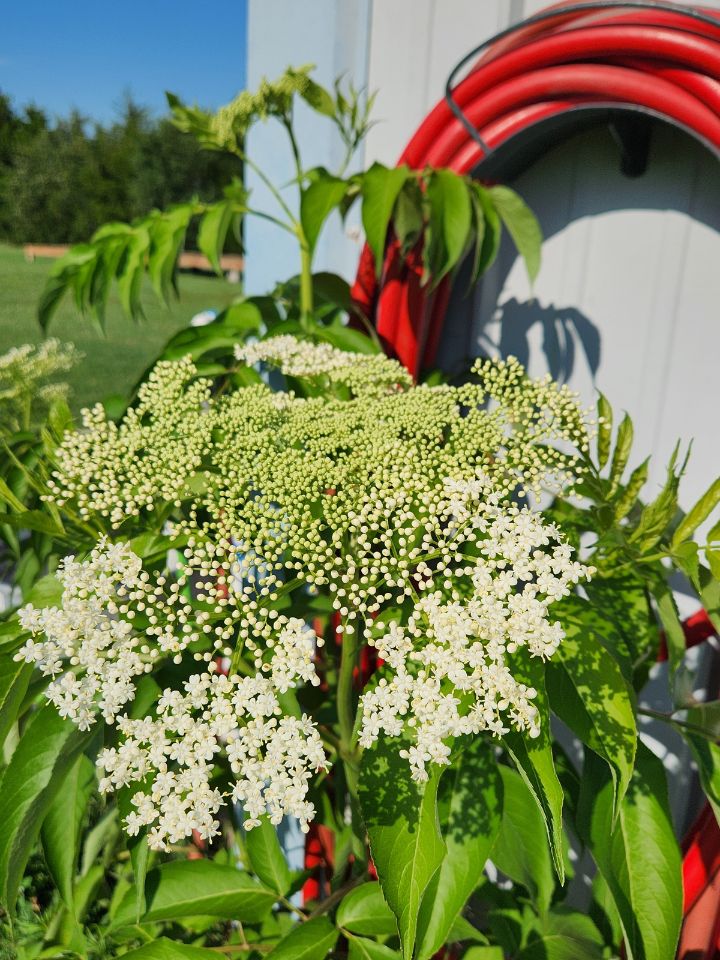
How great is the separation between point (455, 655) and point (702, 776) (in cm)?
41

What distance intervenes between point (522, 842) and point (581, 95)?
96 centimetres

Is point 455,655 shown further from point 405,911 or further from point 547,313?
point 547,313

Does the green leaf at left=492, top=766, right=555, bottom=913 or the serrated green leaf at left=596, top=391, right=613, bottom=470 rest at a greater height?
the serrated green leaf at left=596, top=391, right=613, bottom=470

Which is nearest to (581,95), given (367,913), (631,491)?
(631,491)

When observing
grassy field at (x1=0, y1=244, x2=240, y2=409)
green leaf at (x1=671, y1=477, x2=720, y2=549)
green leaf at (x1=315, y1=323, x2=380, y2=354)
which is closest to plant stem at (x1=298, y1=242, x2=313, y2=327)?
green leaf at (x1=315, y1=323, x2=380, y2=354)

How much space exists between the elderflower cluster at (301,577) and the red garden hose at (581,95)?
0.43m

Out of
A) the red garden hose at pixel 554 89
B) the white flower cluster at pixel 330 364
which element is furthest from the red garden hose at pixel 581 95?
the white flower cluster at pixel 330 364

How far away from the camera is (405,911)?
61 cm

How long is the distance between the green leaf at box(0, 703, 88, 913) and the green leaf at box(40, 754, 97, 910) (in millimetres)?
37

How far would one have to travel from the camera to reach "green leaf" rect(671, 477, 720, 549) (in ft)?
2.40

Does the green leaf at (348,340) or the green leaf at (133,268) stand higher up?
the green leaf at (133,268)

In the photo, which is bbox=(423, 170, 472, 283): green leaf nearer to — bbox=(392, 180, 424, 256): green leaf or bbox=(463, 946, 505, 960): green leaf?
bbox=(392, 180, 424, 256): green leaf

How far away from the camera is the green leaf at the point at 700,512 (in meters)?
0.73

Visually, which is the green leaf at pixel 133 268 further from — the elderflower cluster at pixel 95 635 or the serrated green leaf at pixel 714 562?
the serrated green leaf at pixel 714 562
